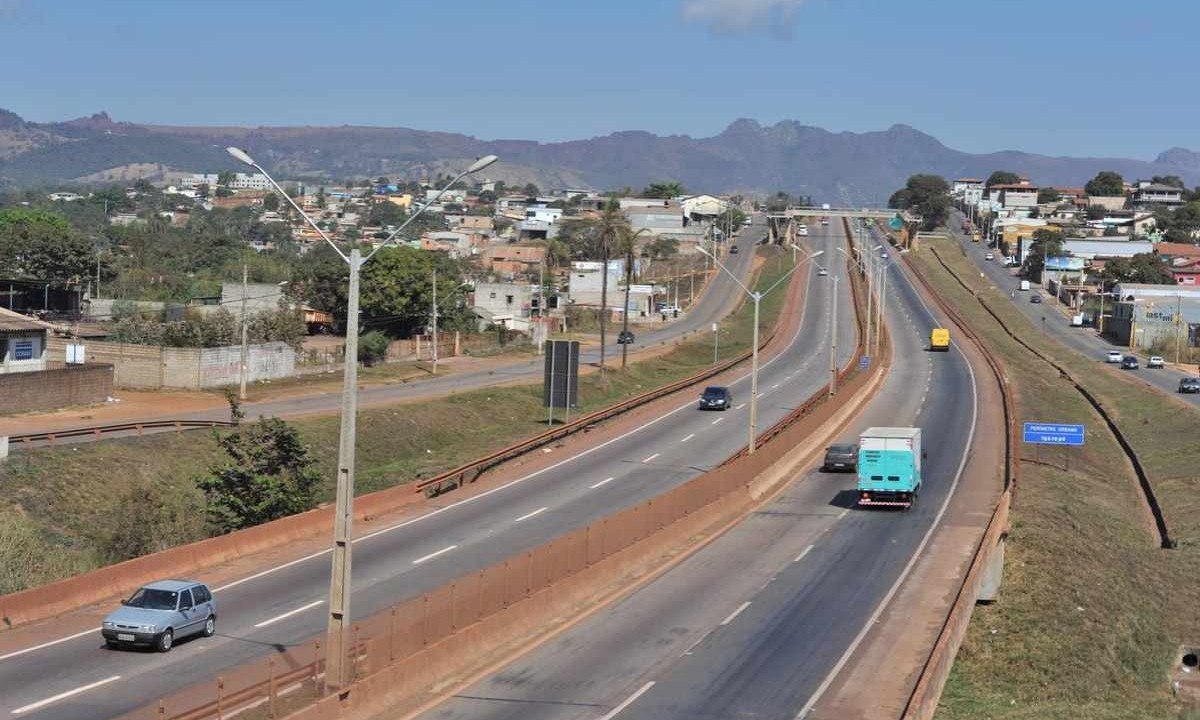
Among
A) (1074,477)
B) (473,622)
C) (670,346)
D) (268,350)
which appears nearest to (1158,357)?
(670,346)

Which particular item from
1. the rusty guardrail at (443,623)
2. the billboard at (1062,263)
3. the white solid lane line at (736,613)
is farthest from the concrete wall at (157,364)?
the billboard at (1062,263)

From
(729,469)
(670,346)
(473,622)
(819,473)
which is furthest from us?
(670,346)

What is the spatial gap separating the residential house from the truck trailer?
41119 millimetres

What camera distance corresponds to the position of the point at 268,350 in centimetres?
8450

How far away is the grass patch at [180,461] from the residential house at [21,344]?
1504 centimetres

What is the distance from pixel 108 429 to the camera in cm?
5822

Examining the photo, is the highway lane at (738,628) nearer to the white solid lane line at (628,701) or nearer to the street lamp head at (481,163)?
the white solid lane line at (628,701)

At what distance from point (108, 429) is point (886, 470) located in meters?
29.6

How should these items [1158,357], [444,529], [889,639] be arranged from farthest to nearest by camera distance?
[1158,357] < [444,529] < [889,639]

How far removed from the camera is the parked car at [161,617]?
29.3 meters

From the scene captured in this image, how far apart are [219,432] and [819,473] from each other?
78.7 feet

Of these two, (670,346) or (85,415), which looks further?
(670,346)

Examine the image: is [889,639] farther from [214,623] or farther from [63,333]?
[63,333]

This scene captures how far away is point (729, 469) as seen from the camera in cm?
4934
